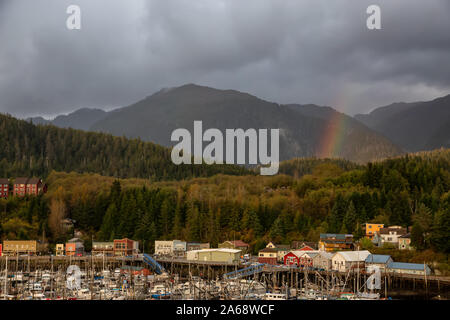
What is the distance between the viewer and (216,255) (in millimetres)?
61281

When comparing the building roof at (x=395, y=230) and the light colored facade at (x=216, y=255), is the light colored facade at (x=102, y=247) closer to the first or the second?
the light colored facade at (x=216, y=255)

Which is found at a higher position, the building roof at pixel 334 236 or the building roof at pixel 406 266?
the building roof at pixel 334 236

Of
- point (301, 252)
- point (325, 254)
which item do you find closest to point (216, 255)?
point (301, 252)

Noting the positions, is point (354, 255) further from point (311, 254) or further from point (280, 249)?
point (280, 249)

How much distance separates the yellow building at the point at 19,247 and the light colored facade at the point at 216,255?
71.1ft

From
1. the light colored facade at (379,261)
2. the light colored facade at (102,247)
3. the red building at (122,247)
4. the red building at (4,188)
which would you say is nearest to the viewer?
the light colored facade at (379,261)

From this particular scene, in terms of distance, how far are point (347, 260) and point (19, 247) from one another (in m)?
42.4

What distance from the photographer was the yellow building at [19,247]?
66.1 m

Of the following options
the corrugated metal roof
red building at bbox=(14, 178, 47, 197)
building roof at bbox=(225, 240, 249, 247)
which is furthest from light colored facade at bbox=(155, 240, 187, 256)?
red building at bbox=(14, 178, 47, 197)

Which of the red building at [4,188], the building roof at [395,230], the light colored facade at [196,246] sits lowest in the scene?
the light colored facade at [196,246]

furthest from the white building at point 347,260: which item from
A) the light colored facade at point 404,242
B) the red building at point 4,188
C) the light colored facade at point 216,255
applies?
the red building at point 4,188

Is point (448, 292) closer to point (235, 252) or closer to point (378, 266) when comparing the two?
point (378, 266)

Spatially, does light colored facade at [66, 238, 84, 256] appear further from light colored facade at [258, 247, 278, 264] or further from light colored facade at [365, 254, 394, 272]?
light colored facade at [365, 254, 394, 272]

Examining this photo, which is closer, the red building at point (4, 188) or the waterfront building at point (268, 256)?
the waterfront building at point (268, 256)
